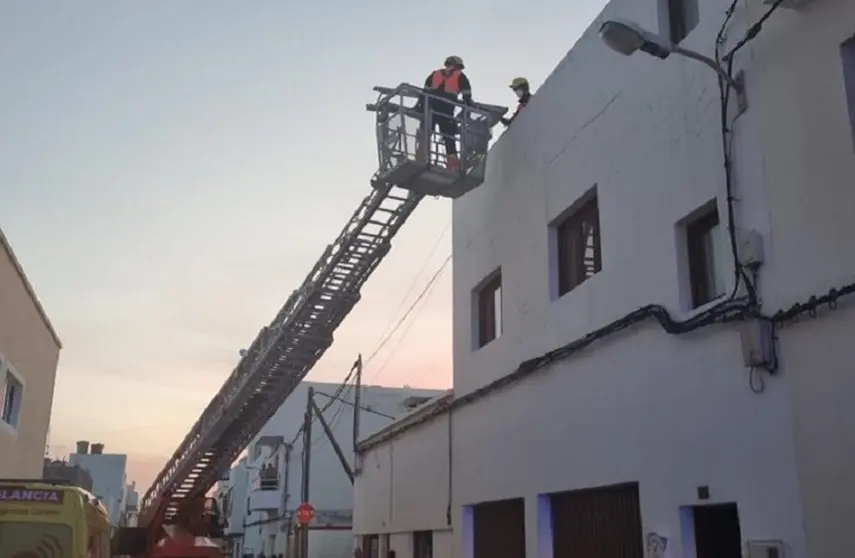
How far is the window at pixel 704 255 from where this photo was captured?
8.03 m

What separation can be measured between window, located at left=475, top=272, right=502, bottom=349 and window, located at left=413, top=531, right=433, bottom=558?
Result: 12.1 ft

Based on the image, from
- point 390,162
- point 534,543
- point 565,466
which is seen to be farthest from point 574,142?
point 534,543

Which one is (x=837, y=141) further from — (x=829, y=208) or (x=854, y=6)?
(x=854, y=6)

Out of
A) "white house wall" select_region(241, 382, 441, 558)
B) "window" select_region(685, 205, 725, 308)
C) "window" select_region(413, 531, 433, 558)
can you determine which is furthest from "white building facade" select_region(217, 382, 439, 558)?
"window" select_region(685, 205, 725, 308)

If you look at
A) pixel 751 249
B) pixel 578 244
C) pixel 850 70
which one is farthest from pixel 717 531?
pixel 578 244

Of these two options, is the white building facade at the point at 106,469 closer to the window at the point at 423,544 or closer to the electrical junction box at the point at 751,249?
the window at the point at 423,544

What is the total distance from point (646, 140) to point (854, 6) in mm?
2758

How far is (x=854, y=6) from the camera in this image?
6449mm

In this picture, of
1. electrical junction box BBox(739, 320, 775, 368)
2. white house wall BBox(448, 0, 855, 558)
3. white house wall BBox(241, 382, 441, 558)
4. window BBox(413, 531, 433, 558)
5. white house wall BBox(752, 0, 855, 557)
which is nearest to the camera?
white house wall BBox(752, 0, 855, 557)

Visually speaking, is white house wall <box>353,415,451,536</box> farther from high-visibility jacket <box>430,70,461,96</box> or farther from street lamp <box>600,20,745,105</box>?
street lamp <box>600,20,745,105</box>

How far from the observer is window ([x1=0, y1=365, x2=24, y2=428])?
13.9m

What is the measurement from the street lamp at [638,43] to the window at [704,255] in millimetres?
1132

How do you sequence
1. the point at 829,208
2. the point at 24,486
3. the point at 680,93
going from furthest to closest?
the point at 680,93 < the point at 24,486 < the point at 829,208

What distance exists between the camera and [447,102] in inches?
489
